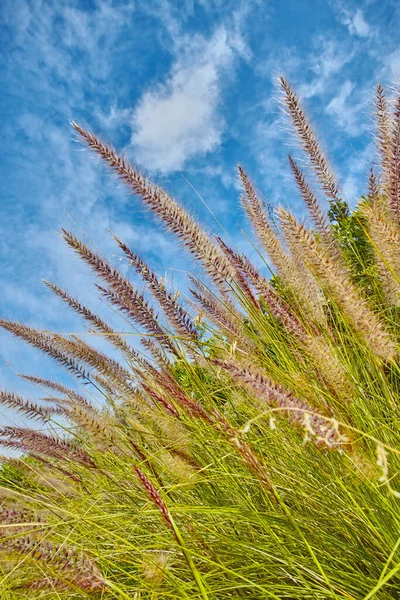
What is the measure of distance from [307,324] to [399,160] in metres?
0.78

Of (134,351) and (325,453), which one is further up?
(134,351)

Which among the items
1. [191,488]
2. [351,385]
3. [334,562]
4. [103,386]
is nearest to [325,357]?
[351,385]

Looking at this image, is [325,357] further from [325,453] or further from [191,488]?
[191,488]

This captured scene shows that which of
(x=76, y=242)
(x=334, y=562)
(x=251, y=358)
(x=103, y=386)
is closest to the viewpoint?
(x=334, y=562)

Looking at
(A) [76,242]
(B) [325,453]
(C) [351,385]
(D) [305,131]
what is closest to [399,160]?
(D) [305,131]

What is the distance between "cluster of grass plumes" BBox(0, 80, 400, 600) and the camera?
59.9 inches

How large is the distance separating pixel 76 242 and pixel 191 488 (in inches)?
45.9

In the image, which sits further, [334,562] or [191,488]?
[191,488]

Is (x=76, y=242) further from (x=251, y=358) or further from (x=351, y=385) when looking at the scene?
(x=351, y=385)

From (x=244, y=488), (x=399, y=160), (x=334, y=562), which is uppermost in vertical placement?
(x=399, y=160)

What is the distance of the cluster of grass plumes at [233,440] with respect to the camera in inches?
59.9

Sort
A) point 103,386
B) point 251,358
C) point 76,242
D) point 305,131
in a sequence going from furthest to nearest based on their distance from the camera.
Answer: point 103,386
point 305,131
point 76,242
point 251,358

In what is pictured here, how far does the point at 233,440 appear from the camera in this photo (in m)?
1.25

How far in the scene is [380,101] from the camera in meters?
2.76
